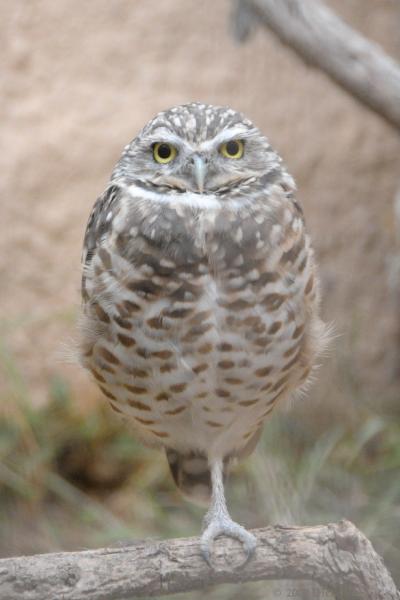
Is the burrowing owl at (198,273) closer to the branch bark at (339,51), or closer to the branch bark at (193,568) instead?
the branch bark at (193,568)

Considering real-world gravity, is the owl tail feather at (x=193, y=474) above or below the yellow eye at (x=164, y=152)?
below

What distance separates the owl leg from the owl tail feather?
0.15 ft

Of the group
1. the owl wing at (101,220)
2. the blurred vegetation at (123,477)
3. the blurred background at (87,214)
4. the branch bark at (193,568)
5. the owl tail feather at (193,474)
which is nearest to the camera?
the branch bark at (193,568)

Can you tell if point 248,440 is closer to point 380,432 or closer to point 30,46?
point 380,432

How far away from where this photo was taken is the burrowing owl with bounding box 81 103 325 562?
2.28 meters

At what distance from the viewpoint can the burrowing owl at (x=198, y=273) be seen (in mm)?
2275

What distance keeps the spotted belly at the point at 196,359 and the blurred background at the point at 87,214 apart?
1222mm

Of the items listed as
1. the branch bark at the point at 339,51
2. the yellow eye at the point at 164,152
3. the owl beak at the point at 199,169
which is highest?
the branch bark at the point at 339,51

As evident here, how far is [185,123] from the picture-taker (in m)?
2.27

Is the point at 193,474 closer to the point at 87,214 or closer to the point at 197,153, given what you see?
the point at 197,153

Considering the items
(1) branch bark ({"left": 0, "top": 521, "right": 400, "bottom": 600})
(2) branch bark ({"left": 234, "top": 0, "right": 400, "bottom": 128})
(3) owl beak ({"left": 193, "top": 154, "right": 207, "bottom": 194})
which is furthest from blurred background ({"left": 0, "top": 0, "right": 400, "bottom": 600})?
(3) owl beak ({"left": 193, "top": 154, "right": 207, "bottom": 194})

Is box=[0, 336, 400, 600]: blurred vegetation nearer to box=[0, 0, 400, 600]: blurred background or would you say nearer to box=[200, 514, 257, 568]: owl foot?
box=[0, 0, 400, 600]: blurred background

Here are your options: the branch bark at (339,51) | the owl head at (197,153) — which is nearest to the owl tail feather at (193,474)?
the owl head at (197,153)

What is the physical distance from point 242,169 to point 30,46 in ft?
5.95
